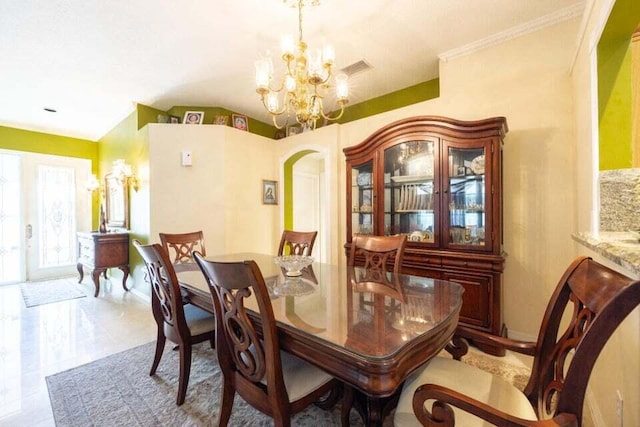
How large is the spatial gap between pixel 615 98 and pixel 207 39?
122 inches

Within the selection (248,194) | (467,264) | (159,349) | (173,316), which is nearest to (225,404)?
(173,316)

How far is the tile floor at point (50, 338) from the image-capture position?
1745 mm

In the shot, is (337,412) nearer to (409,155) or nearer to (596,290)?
(596,290)

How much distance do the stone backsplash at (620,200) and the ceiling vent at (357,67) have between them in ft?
7.43

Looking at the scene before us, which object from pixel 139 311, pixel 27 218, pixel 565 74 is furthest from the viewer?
pixel 27 218

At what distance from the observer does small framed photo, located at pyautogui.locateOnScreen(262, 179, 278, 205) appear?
14.2ft

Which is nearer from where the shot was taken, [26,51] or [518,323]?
[518,323]

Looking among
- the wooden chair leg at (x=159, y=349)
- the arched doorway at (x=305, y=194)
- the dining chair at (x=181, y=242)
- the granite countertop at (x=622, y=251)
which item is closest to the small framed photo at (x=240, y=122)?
the arched doorway at (x=305, y=194)

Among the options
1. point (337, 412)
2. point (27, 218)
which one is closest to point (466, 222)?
point (337, 412)

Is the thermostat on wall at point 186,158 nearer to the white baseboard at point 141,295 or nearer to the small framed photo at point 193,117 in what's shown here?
the small framed photo at point 193,117

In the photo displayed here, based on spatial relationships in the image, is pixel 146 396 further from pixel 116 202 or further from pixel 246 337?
pixel 116 202

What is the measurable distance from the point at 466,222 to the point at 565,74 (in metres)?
1.42

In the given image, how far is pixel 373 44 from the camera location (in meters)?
2.61

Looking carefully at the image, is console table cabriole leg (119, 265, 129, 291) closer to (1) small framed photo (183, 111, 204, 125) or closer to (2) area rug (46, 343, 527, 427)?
(2) area rug (46, 343, 527, 427)
